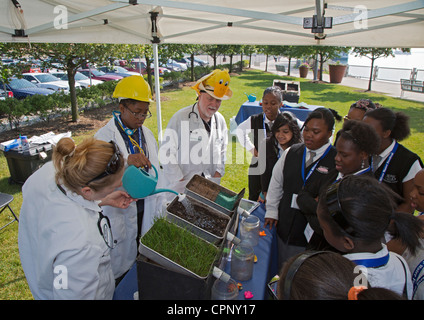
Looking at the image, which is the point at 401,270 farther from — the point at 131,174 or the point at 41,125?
the point at 41,125

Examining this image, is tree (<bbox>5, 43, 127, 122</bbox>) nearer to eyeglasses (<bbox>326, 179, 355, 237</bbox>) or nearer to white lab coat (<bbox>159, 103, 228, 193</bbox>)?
white lab coat (<bbox>159, 103, 228, 193</bbox>)

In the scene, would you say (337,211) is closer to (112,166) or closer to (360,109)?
(112,166)

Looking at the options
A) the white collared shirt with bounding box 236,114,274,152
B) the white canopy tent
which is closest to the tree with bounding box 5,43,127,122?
the white canopy tent

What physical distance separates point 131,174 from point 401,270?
1459 millimetres

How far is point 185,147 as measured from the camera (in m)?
3.09

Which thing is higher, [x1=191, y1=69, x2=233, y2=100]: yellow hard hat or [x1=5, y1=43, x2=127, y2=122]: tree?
[x1=5, y1=43, x2=127, y2=122]: tree

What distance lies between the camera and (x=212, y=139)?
3.16m

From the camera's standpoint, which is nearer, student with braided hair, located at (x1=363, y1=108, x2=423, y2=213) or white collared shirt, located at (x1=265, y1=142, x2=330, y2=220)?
student with braided hair, located at (x1=363, y1=108, x2=423, y2=213)

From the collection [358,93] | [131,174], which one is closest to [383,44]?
[131,174]

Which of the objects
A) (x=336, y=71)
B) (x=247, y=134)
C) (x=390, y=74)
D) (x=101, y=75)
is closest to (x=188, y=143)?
(x=247, y=134)

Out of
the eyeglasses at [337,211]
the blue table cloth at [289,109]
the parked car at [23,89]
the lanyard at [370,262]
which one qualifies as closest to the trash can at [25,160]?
the blue table cloth at [289,109]

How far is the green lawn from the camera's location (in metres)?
3.06

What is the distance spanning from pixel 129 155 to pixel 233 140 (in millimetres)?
5536

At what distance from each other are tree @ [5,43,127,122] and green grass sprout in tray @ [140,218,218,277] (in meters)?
7.17
